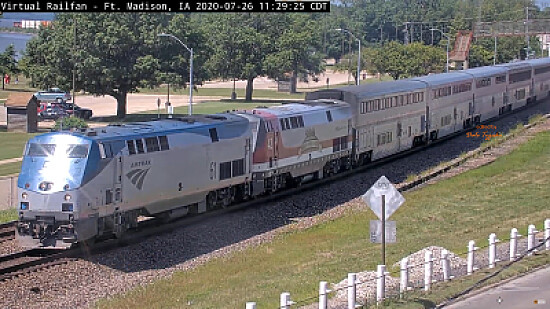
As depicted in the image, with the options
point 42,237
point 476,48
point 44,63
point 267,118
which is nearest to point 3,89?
point 44,63

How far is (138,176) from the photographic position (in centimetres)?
2720

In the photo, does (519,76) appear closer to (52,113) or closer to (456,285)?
(52,113)

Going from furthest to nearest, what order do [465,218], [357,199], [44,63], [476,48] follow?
[476,48], [44,63], [357,199], [465,218]

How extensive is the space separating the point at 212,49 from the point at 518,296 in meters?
77.5

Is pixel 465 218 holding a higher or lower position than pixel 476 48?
lower

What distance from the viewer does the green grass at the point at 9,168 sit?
46.7 m

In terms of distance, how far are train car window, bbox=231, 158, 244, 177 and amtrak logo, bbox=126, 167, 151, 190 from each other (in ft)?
19.5

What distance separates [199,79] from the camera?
88.8 metres

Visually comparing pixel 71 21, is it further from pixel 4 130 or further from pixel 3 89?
pixel 3 89

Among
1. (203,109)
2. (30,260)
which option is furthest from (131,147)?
(203,109)

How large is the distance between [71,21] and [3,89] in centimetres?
4062

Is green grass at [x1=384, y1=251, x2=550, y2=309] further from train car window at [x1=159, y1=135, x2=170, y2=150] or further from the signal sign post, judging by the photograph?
train car window at [x1=159, y1=135, x2=170, y2=150]

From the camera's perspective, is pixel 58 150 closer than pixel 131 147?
Yes

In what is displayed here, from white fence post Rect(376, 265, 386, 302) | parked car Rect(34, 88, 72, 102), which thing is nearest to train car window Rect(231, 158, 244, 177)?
white fence post Rect(376, 265, 386, 302)
